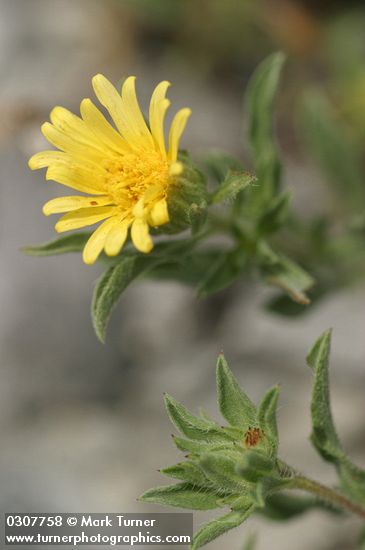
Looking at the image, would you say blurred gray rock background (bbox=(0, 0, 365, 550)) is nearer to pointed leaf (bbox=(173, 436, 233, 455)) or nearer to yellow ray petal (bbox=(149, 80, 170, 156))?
yellow ray petal (bbox=(149, 80, 170, 156))

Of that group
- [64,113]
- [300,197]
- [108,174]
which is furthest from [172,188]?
[300,197]

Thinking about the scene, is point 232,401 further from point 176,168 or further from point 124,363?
point 124,363

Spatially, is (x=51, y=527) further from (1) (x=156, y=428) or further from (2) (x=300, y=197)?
(2) (x=300, y=197)

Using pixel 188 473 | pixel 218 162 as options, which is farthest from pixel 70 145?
pixel 188 473

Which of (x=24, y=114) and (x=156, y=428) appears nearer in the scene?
(x=24, y=114)

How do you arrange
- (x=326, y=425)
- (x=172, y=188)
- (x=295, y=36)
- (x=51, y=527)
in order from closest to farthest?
(x=172, y=188) < (x=326, y=425) < (x=51, y=527) < (x=295, y=36)

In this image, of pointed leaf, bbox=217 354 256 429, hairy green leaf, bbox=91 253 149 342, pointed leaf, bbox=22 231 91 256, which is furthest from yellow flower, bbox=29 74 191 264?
pointed leaf, bbox=217 354 256 429

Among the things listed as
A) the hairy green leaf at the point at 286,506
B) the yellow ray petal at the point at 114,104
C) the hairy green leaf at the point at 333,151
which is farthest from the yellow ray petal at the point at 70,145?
the hairy green leaf at the point at 333,151

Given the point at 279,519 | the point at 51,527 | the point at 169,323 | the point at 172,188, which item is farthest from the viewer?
the point at 169,323
